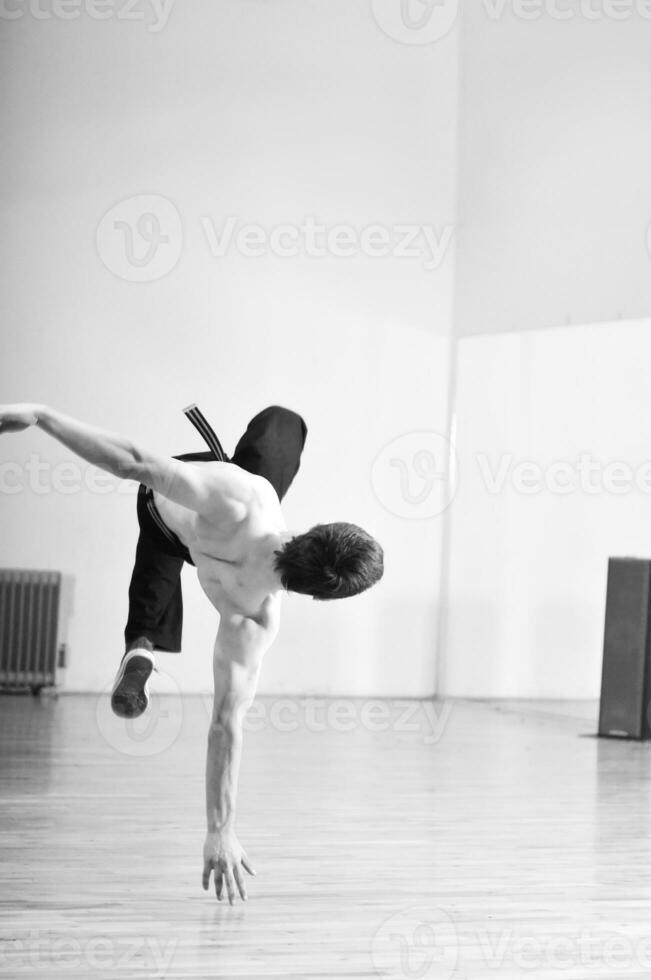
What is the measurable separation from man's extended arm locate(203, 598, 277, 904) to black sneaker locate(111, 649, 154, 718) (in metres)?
0.30

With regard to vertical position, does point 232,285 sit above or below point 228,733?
above

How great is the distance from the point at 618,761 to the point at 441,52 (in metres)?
4.51

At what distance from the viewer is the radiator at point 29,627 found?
7352mm

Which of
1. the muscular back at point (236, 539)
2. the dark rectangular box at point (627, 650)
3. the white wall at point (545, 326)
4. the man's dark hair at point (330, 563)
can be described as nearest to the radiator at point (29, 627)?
the white wall at point (545, 326)

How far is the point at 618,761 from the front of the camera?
240 inches

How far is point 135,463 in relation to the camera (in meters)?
2.59

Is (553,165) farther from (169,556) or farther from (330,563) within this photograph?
(330,563)

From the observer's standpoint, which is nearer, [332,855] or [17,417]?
[17,417]

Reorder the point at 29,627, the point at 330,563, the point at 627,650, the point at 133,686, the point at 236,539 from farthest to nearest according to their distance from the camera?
the point at 29,627 → the point at 627,650 → the point at 133,686 → the point at 236,539 → the point at 330,563

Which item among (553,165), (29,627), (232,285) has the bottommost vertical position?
(29,627)


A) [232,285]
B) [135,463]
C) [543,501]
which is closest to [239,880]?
[135,463]

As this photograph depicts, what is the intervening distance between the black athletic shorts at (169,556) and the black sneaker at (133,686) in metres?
0.13

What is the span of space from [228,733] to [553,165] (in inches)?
212

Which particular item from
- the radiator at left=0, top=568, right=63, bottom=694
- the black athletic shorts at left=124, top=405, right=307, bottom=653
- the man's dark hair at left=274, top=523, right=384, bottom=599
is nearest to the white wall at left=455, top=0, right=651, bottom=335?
the radiator at left=0, top=568, right=63, bottom=694
